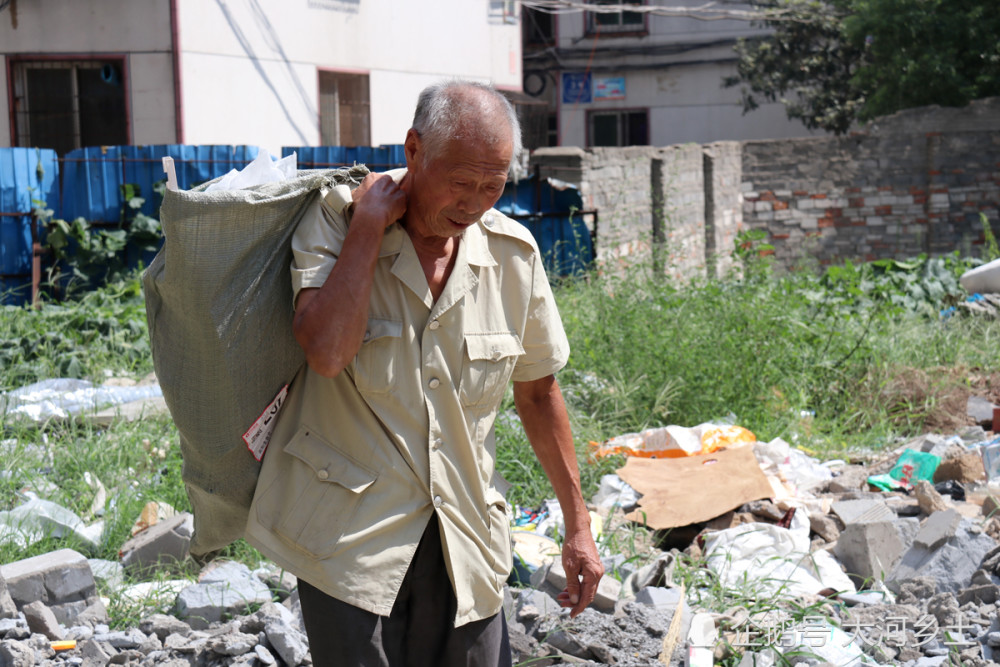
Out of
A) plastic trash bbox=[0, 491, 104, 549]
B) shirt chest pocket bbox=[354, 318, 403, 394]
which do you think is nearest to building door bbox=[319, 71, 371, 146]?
plastic trash bbox=[0, 491, 104, 549]

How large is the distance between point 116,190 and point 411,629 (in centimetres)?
756

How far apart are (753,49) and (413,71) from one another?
8.64m

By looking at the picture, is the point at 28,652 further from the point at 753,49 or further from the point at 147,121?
the point at 753,49

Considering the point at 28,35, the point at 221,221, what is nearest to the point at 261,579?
the point at 221,221

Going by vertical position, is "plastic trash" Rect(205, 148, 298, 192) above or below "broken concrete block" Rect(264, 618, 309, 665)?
above

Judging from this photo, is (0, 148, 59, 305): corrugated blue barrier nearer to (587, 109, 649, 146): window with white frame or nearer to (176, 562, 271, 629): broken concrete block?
(176, 562, 271, 629): broken concrete block

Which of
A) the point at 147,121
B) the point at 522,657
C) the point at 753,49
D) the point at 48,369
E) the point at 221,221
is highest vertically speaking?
the point at 753,49

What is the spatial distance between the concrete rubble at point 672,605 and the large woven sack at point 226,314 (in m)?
1.31

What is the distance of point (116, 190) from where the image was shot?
861 cm

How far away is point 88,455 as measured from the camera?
461cm

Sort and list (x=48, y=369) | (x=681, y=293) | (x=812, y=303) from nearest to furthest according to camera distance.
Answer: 1. (x=48, y=369)
2. (x=681, y=293)
3. (x=812, y=303)

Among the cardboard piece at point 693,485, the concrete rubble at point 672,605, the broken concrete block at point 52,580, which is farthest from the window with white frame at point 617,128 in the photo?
the broken concrete block at point 52,580

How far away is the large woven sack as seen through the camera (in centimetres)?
184

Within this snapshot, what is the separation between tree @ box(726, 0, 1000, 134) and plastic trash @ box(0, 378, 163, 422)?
38.5ft
